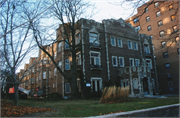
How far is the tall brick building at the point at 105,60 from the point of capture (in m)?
22.2

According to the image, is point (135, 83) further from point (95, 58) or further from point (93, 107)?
point (93, 107)

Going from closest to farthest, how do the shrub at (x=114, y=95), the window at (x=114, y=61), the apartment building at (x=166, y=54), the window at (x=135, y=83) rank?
the shrub at (x=114, y=95) < the window at (x=135, y=83) < the window at (x=114, y=61) < the apartment building at (x=166, y=54)

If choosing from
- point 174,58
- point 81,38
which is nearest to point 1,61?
point 81,38

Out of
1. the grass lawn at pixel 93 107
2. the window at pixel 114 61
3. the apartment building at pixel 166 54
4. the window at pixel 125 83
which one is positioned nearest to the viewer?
the grass lawn at pixel 93 107

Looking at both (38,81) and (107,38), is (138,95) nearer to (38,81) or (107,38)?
(107,38)

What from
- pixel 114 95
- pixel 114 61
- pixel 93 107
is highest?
pixel 114 61

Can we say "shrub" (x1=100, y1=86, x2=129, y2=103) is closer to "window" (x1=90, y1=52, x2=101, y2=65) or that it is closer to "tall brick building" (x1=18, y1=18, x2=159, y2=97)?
"tall brick building" (x1=18, y1=18, x2=159, y2=97)

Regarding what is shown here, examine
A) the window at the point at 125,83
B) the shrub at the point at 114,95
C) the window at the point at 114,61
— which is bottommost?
the shrub at the point at 114,95

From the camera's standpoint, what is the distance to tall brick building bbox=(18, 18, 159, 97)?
22250mm

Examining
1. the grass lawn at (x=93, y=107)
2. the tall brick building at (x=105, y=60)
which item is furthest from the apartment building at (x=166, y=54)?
the grass lawn at (x=93, y=107)

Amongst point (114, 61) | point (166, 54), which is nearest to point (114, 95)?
point (114, 61)

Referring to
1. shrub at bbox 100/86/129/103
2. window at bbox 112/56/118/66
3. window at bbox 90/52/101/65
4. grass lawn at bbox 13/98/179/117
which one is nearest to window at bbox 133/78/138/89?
window at bbox 112/56/118/66

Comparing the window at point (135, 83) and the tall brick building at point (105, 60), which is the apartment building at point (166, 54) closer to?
the tall brick building at point (105, 60)

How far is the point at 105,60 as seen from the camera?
80.7 ft
